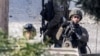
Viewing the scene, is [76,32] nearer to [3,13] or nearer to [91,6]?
[91,6]

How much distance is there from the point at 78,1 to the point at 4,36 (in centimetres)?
288

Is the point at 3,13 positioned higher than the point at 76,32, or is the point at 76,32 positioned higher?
the point at 3,13

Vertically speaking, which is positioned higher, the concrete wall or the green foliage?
the green foliage

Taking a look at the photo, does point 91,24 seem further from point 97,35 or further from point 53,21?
Answer: point 53,21

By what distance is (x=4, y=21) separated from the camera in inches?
254

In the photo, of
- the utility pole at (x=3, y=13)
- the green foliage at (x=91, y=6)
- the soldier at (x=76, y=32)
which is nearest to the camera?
the utility pole at (x=3, y=13)

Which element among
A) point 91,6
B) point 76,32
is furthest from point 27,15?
point 76,32

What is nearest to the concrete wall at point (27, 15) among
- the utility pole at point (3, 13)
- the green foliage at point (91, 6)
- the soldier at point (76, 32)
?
the green foliage at point (91, 6)

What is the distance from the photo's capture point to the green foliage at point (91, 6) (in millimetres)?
7012

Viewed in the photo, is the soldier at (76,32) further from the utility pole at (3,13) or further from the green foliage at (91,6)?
the utility pole at (3,13)

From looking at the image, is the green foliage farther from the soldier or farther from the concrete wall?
the concrete wall

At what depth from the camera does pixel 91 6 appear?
23.1 ft

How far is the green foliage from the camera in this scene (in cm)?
701

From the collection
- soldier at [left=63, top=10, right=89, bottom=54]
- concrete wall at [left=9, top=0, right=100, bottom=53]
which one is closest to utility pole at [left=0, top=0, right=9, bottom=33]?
soldier at [left=63, top=10, right=89, bottom=54]
